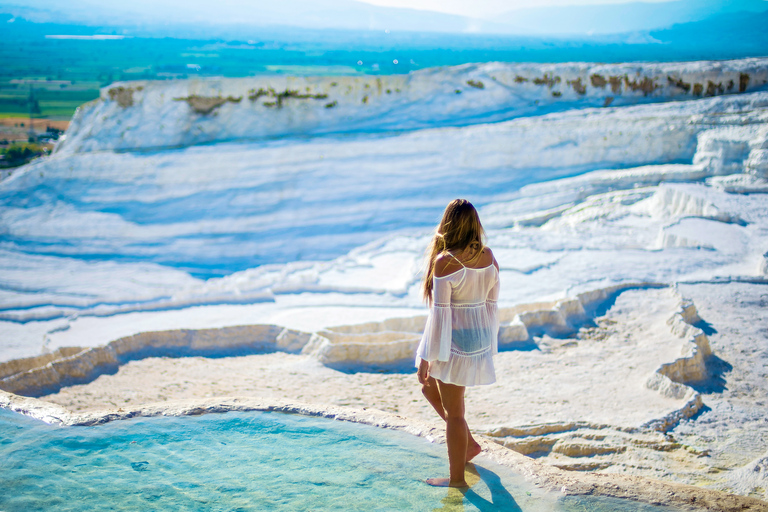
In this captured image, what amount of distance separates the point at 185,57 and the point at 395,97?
135 feet

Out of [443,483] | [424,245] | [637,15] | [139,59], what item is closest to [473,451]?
[443,483]

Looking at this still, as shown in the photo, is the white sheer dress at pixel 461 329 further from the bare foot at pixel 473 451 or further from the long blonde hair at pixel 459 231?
the bare foot at pixel 473 451

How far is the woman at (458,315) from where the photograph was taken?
2.23m

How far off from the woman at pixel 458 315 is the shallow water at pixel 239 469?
249mm

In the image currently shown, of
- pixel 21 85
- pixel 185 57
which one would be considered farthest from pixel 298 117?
pixel 185 57

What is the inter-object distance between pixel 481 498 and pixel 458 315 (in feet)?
2.44

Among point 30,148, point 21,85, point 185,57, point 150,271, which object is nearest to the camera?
point 150,271

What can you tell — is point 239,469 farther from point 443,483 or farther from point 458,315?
point 458,315

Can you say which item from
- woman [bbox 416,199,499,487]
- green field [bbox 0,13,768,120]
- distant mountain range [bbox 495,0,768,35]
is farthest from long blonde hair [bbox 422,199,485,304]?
distant mountain range [bbox 495,0,768,35]

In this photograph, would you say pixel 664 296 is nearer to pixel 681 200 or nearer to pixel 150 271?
pixel 681 200

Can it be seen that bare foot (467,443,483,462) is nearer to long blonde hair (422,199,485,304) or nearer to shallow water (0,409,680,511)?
shallow water (0,409,680,511)

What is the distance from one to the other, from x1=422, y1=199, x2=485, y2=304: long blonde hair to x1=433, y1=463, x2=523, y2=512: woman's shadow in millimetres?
890

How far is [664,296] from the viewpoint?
20.7 feet

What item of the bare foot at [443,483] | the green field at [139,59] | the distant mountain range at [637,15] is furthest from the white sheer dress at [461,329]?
the distant mountain range at [637,15]
